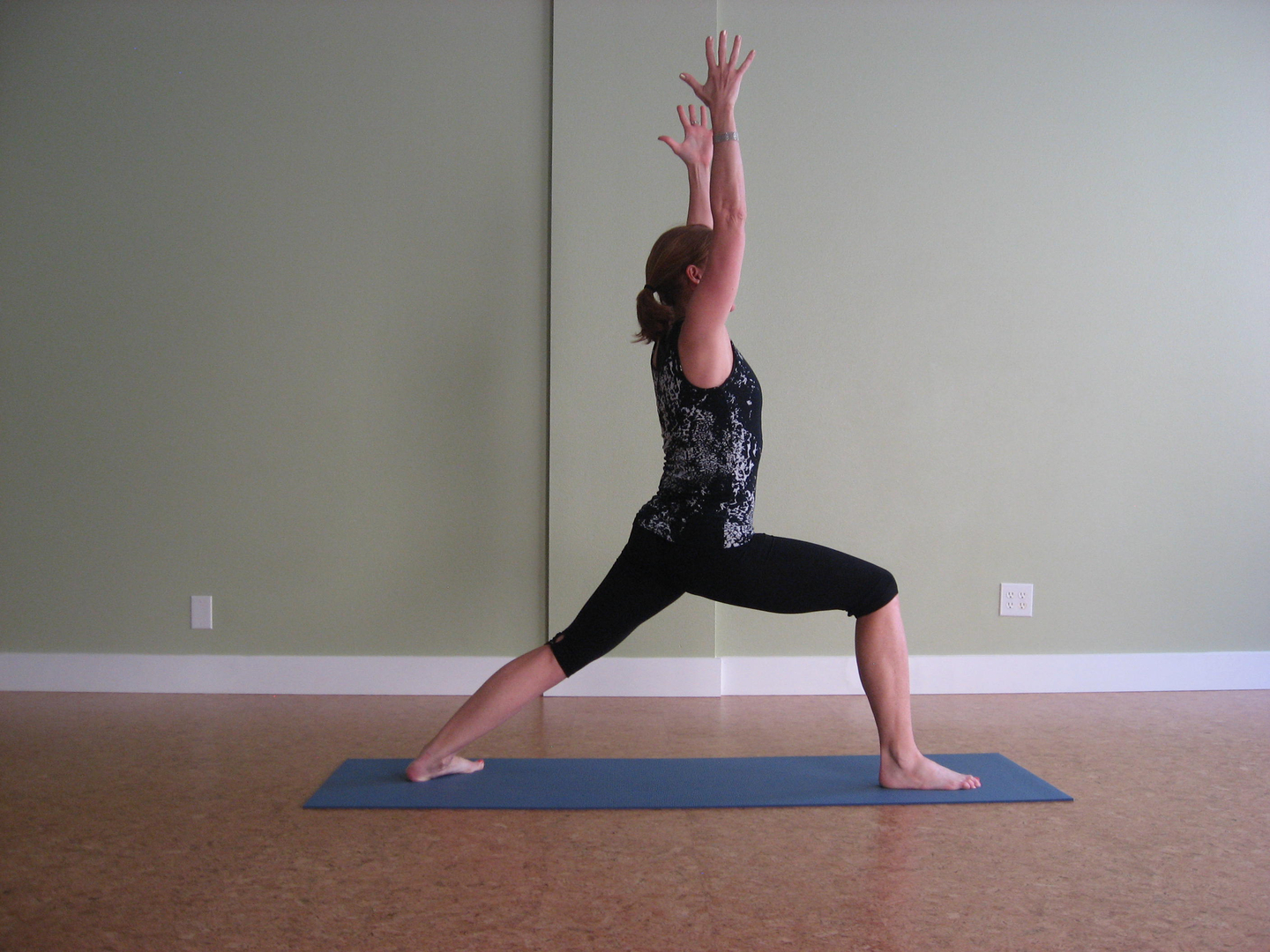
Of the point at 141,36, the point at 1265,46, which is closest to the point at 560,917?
the point at 141,36

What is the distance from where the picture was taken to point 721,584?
1.92m

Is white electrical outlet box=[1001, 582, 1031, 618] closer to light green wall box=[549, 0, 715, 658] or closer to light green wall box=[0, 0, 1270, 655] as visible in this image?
light green wall box=[0, 0, 1270, 655]

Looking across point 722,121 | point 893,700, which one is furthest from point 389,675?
point 722,121

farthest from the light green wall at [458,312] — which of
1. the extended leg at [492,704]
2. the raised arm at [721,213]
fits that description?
the raised arm at [721,213]

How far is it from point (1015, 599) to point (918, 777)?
129cm

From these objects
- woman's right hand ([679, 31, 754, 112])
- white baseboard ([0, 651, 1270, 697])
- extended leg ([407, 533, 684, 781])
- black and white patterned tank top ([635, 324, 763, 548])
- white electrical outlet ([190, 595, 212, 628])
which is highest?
woman's right hand ([679, 31, 754, 112])

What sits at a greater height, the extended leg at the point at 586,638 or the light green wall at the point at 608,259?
the light green wall at the point at 608,259

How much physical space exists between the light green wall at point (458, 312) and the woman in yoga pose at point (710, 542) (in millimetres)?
985

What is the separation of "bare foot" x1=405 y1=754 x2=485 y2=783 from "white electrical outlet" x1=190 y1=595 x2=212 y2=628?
124cm

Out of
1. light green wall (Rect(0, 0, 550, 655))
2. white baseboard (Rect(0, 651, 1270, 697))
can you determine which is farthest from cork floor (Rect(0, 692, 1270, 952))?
light green wall (Rect(0, 0, 550, 655))

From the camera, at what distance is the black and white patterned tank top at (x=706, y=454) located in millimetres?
1884

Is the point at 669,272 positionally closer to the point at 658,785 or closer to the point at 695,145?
the point at 695,145

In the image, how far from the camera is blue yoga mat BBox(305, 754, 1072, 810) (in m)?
1.94

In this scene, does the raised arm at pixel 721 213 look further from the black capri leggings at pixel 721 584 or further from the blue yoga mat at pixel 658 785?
the blue yoga mat at pixel 658 785
